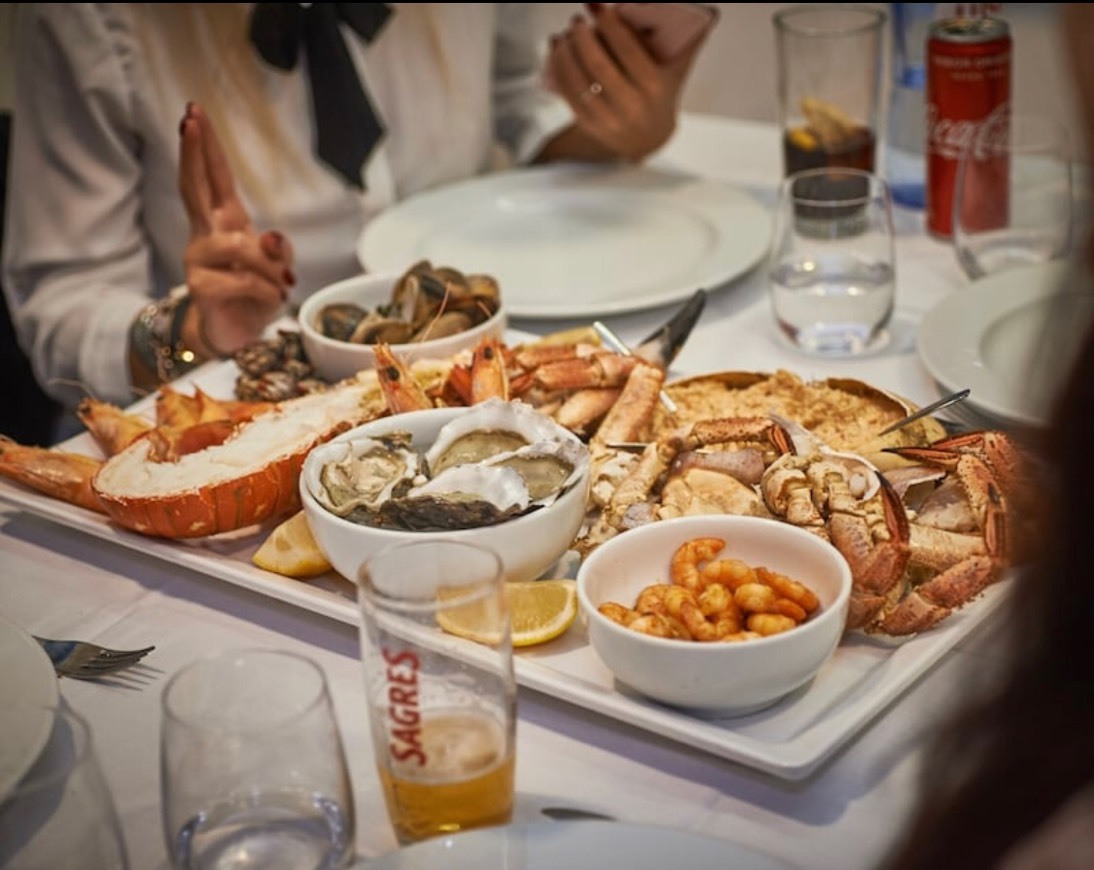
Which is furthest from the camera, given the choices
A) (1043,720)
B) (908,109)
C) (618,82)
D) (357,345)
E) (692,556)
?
(618,82)

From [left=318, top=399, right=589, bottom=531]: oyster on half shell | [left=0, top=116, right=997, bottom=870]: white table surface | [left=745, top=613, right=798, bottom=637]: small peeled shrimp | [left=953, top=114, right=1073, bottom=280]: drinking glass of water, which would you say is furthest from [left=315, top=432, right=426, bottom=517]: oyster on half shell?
[left=953, top=114, right=1073, bottom=280]: drinking glass of water

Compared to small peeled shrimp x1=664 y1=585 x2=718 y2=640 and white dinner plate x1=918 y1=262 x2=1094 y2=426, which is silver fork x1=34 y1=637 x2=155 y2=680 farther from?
white dinner plate x1=918 y1=262 x2=1094 y2=426

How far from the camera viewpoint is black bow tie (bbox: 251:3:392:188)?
82.6 inches

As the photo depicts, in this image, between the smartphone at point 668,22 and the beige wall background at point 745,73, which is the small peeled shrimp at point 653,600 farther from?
the beige wall background at point 745,73

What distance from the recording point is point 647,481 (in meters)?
1.18

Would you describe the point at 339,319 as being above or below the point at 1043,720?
below

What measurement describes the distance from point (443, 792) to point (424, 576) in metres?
0.13

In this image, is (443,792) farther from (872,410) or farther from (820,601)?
(872,410)

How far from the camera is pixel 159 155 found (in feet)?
7.09

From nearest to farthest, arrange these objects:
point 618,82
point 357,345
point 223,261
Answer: point 357,345
point 223,261
point 618,82

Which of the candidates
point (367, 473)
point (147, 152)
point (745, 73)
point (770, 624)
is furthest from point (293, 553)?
point (745, 73)

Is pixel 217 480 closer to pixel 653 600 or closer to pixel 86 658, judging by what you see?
pixel 86 658

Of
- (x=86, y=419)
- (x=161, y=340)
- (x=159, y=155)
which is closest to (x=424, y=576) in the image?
(x=86, y=419)

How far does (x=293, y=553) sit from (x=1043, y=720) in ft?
2.57
